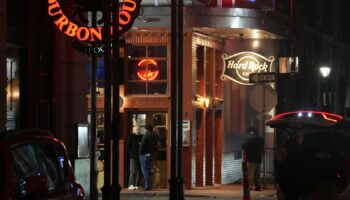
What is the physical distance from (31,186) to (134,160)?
15320 mm

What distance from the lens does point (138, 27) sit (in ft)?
75.4

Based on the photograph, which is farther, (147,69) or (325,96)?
(325,96)

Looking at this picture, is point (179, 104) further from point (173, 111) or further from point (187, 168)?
point (187, 168)

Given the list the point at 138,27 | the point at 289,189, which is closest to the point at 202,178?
the point at 138,27

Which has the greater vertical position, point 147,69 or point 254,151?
point 147,69

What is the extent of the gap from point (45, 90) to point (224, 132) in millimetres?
10783

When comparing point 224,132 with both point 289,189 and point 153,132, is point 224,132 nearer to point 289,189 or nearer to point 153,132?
point 153,132

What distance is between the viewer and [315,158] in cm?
1187

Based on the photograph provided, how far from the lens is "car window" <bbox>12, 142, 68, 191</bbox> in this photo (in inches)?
319

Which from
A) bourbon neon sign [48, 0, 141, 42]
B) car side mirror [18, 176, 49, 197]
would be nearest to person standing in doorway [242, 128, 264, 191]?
bourbon neon sign [48, 0, 141, 42]

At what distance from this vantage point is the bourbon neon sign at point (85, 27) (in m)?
15.3

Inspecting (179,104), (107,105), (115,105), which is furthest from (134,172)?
(107,105)

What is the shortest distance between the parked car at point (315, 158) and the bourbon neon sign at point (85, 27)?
4.36 meters

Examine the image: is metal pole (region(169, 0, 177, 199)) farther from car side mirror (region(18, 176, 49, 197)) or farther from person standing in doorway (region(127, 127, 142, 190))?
car side mirror (region(18, 176, 49, 197))
